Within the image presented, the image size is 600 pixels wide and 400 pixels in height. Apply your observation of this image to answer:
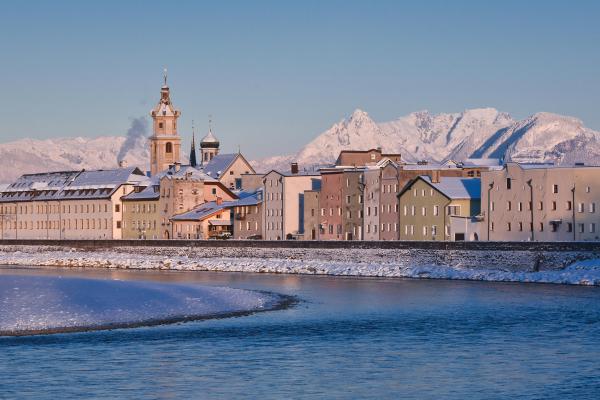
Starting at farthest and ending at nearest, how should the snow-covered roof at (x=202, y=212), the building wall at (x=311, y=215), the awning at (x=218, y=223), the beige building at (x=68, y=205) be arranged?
the beige building at (x=68, y=205)
the snow-covered roof at (x=202, y=212)
the awning at (x=218, y=223)
the building wall at (x=311, y=215)

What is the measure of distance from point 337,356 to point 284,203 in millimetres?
97177

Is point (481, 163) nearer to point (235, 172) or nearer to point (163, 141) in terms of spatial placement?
point (235, 172)

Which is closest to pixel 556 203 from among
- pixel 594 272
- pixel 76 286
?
pixel 594 272

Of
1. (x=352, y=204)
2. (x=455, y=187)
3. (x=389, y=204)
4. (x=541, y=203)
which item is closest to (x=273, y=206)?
→ (x=352, y=204)

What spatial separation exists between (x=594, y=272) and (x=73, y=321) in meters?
41.0

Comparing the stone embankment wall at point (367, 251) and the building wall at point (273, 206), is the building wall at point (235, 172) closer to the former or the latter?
the building wall at point (273, 206)

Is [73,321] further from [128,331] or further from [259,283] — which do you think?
[259,283]

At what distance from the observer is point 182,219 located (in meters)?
152

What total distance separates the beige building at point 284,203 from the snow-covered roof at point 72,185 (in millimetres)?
30786

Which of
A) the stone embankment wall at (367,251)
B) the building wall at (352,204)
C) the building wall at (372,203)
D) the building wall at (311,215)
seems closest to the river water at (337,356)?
Answer: the stone embankment wall at (367,251)

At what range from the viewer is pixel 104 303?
6109cm

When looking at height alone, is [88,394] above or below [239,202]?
below

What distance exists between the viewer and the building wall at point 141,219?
161 meters

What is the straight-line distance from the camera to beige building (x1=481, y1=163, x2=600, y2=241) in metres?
108
